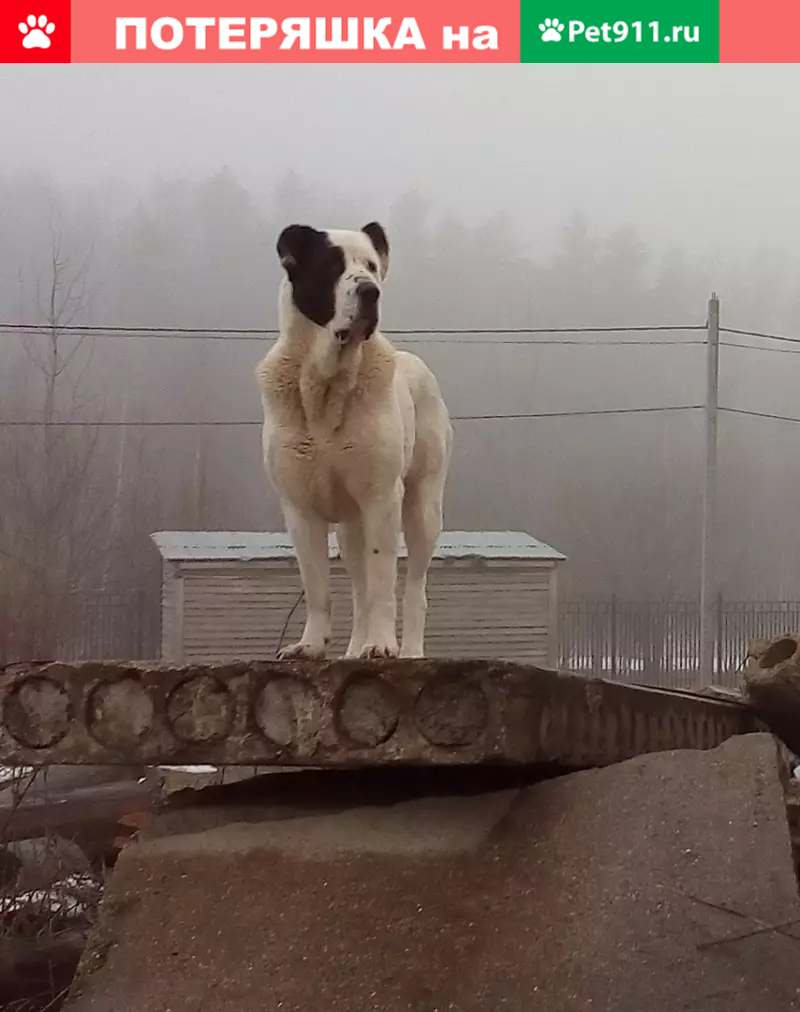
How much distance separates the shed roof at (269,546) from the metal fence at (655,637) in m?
0.35

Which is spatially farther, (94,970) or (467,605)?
(467,605)

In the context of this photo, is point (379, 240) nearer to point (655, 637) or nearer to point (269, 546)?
point (269, 546)

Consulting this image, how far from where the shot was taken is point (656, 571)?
5.16 m

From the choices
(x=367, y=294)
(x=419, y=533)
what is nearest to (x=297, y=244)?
(x=367, y=294)

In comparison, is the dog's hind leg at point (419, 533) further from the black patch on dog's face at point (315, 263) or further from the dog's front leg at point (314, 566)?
the black patch on dog's face at point (315, 263)

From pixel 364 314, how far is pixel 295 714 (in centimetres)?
71

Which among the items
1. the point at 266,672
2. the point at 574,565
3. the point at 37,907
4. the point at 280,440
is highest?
the point at 280,440

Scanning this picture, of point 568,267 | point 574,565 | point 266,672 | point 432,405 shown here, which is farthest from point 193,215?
point 266,672

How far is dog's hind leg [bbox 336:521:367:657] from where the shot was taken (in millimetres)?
2014

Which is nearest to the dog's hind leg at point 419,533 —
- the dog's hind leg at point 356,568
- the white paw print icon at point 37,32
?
the dog's hind leg at point 356,568

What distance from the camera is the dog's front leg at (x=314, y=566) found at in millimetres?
1898

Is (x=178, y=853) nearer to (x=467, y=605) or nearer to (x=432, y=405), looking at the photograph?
(x=432, y=405)

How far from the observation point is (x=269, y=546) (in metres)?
4.23

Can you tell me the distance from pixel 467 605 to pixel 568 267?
2.45 metres
